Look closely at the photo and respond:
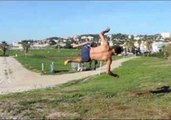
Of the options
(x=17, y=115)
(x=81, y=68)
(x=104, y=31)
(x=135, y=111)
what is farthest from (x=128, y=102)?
(x=81, y=68)

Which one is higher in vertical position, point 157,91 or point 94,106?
point 94,106

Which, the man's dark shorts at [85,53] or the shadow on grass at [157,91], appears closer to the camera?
the man's dark shorts at [85,53]

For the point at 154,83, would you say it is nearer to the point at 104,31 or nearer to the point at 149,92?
the point at 149,92

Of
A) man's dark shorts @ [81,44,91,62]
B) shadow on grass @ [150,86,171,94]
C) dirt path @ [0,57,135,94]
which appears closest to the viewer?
man's dark shorts @ [81,44,91,62]

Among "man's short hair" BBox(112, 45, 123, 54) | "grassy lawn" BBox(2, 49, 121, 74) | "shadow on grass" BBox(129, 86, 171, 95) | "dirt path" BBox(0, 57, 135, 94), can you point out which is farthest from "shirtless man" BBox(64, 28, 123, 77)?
"grassy lawn" BBox(2, 49, 121, 74)

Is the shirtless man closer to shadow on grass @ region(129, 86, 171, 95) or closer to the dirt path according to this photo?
shadow on grass @ region(129, 86, 171, 95)

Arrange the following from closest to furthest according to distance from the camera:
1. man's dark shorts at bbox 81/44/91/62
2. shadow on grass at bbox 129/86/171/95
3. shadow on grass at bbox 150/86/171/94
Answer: man's dark shorts at bbox 81/44/91/62, shadow on grass at bbox 129/86/171/95, shadow on grass at bbox 150/86/171/94

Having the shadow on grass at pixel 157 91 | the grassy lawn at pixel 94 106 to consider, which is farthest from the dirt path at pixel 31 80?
the grassy lawn at pixel 94 106

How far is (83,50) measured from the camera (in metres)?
15.2

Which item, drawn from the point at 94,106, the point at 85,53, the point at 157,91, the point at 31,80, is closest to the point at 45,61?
the point at 31,80

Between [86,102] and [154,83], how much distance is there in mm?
7386

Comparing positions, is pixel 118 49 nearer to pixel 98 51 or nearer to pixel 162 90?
pixel 98 51

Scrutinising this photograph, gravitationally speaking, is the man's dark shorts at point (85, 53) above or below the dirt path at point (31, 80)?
above

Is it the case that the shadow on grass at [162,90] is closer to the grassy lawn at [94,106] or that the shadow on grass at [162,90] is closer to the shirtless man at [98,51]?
the grassy lawn at [94,106]
